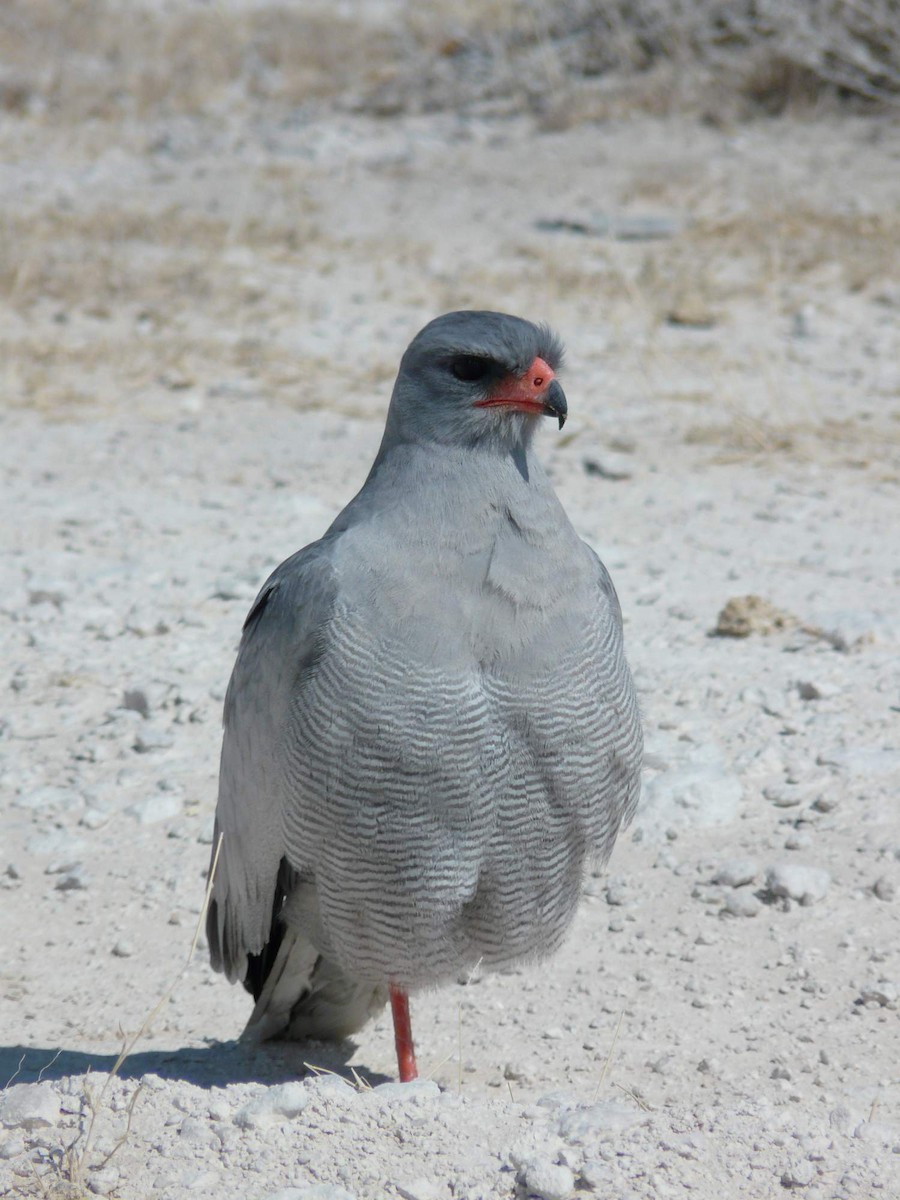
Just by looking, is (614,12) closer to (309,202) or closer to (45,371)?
(309,202)

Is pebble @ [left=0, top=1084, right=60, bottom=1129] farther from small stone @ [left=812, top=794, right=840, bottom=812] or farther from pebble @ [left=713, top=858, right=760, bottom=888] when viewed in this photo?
small stone @ [left=812, top=794, right=840, bottom=812]

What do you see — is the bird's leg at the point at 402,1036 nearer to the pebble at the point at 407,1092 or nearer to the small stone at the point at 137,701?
the pebble at the point at 407,1092

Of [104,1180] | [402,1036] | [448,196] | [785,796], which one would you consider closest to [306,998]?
[402,1036]

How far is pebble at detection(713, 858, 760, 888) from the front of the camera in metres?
4.76

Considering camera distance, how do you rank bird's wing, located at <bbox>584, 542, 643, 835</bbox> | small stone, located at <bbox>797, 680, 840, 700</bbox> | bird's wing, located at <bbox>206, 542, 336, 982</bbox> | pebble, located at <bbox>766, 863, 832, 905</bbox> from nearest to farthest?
1. bird's wing, located at <bbox>206, 542, 336, 982</bbox>
2. bird's wing, located at <bbox>584, 542, 643, 835</bbox>
3. pebble, located at <bbox>766, 863, 832, 905</bbox>
4. small stone, located at <bbox>797, 680, 840, 700</bbox>

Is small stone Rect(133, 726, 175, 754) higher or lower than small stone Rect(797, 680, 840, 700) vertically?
lower

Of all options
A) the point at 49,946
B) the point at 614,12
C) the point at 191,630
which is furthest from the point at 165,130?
the point at 49,946

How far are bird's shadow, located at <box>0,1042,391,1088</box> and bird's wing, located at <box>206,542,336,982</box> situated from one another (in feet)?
0.77

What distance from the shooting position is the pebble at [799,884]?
4.69m

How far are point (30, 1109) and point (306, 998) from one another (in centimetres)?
112

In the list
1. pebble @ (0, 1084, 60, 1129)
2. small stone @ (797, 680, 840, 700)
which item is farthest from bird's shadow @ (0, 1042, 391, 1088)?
small stone @ (797, 680, 840, 700)

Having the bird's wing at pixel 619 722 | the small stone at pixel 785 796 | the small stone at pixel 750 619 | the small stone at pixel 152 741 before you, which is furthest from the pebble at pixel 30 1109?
the small stone at pixel 750 619

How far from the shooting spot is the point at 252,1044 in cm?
441

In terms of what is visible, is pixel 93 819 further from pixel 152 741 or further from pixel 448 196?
pixel 448 196
